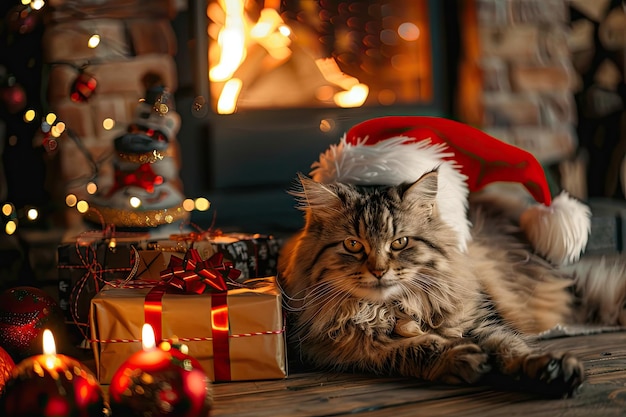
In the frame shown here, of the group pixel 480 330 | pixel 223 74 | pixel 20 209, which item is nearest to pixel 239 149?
pixel 223 74

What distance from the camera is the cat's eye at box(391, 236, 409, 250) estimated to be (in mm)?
1341

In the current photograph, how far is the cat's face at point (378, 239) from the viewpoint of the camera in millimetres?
1317

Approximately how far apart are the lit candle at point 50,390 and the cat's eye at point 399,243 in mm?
625

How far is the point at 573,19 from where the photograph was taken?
249 cm

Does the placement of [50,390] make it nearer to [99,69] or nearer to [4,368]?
[4,368]

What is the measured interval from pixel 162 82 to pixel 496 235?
1.10 m

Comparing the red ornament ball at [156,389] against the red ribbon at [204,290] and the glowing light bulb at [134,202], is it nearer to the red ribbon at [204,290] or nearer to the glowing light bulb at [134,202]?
the red ribbon at [204,290]

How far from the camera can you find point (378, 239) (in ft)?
4.34

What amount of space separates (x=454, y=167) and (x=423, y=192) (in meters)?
0.25

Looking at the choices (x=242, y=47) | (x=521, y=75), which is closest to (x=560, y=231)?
(x=521, y=75)

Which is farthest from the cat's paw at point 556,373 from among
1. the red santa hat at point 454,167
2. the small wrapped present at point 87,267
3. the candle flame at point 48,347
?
the small wrapped present at point 87,267

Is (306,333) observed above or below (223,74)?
below

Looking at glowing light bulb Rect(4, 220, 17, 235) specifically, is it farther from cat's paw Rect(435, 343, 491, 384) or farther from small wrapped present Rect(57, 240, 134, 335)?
cat's paw Rect(435, 343, 491, 384)

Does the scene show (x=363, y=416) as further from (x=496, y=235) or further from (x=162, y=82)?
(x=162, y=82)
